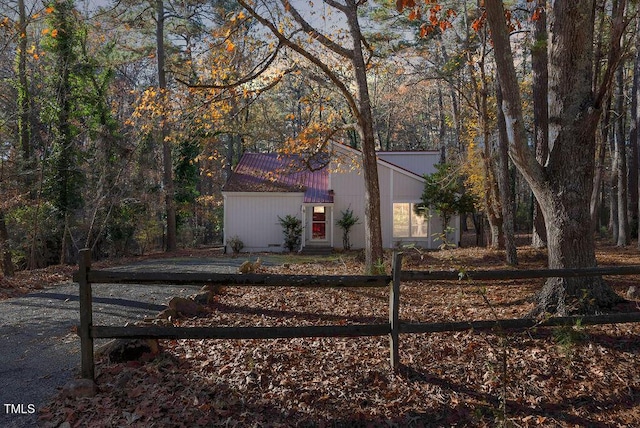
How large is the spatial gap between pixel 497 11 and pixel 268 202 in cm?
1593

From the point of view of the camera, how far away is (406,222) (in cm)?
2138

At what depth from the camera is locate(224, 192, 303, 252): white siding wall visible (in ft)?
67.6

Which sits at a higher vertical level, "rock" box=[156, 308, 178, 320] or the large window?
the large window

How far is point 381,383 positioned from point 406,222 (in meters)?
17.3

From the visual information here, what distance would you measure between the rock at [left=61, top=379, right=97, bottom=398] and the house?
16314mm

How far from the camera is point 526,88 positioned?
2336 cm

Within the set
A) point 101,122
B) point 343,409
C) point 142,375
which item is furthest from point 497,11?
point 101,122

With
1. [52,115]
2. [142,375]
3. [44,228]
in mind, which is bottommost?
[142,375]

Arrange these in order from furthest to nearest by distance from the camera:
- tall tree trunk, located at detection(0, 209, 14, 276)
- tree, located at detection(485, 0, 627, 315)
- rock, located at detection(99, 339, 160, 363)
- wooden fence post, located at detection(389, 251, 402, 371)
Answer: tall tree trunk, located at detection(0, 209, 14, 276), tree, located at detection(485, 0, 627, 315), rock, located at detection(99, 339, 160, 363), wooden fence post, located at detection(389, 251, 402, 371)

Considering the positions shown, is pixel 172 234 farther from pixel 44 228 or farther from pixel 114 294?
pixel 114 294

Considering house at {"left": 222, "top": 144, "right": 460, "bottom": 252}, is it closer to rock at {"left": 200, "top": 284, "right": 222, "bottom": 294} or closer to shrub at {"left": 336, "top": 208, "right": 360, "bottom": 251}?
shrub at {"left": 336, "top": 208, "right": 360, "bottom": 251}

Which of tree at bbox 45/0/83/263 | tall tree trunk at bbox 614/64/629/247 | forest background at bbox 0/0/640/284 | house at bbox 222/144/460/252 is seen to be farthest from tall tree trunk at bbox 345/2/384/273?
tall tree trunk at bbox 614/64/629/247

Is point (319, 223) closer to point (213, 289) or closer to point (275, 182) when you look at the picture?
point (275, 182)

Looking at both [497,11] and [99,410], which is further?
[497,11]
